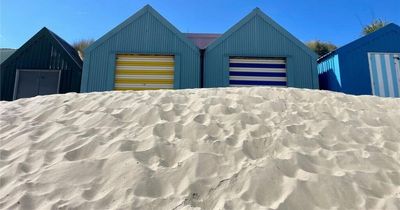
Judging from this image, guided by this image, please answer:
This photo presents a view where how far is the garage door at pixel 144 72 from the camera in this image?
11.4 meters

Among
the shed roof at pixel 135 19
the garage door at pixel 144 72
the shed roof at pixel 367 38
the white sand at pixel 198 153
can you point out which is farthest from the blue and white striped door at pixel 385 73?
the garage door at pixel 144 72

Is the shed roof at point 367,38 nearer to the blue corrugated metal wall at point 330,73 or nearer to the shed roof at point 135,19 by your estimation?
the blue corrugated metal wall at point 330,73

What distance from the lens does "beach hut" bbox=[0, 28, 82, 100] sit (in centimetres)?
1283

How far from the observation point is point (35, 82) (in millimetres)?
12945

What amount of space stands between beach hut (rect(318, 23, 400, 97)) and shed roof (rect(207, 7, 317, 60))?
3.29 feet

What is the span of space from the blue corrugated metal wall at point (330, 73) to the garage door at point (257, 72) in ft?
5.30

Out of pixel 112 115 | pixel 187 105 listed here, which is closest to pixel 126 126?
pixel 112 115

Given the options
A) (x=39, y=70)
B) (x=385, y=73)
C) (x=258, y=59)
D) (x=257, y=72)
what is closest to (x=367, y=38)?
(x=385, y=73)

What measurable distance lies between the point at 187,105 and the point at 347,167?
2.90m

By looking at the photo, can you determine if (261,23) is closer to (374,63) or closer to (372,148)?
(374,63)

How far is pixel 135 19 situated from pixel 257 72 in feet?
14.8

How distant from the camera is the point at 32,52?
1309 centimetres

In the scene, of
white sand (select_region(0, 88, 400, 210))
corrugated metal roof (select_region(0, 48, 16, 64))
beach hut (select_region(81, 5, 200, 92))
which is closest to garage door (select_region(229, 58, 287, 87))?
beach hut (select_region(81, 5, 200, 92))

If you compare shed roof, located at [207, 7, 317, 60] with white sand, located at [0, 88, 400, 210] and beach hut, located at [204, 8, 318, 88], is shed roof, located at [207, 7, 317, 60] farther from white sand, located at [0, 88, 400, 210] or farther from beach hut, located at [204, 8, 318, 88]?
white sand, located at [0, 88, 400, 210]
